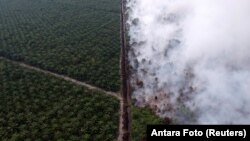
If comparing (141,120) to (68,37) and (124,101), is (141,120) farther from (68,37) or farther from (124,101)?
(68,37)

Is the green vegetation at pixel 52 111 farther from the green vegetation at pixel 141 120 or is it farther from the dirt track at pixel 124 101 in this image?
the green vegetation at pixel 141 120

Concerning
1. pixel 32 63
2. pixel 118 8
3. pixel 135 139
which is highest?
pixel 118 8

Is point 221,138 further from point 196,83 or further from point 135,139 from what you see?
point 196,83

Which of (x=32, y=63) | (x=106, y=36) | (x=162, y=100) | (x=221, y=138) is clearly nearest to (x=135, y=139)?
(x=162, y=100)

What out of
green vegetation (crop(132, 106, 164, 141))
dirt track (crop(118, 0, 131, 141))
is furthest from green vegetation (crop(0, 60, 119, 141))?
green vegetation (crop(132, 106, 164, 141))

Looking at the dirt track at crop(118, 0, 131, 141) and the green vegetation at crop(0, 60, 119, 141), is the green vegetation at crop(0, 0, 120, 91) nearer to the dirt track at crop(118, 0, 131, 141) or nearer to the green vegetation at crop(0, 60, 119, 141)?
the dirt track at crop(118, 0, 131, 141)

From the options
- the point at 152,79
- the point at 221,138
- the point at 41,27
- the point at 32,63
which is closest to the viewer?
the point at 221,138
